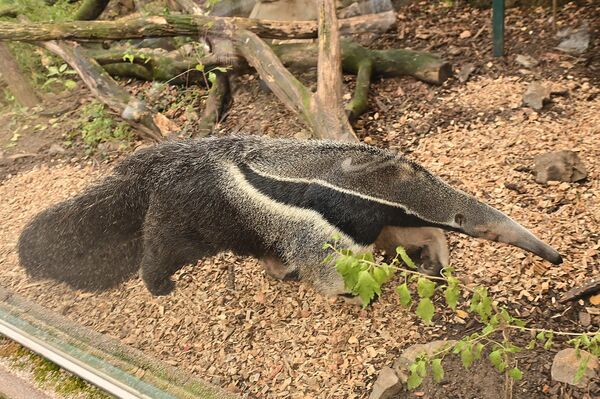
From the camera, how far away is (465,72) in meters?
3.97

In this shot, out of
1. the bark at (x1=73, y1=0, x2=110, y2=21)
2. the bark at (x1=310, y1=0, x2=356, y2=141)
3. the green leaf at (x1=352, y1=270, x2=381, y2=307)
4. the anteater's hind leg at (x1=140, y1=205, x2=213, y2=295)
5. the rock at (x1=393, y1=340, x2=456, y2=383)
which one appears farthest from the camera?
the bark at (x1=73, y1=0, x2=110, y2=21)

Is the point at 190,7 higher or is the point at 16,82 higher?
the point at 190,7

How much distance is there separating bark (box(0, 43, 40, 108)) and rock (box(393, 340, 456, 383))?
8.37 ft

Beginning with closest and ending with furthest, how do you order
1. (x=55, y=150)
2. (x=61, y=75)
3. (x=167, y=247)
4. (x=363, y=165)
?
(x=363, y=165), (x=167, y=247), (x=55, y=150), (x=61, y=75)

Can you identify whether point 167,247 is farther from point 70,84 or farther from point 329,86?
point 70,84

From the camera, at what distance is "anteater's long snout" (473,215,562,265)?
232cm

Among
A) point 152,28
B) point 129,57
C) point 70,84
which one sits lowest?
point 70,84

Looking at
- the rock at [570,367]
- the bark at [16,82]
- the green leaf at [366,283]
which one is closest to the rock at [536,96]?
the rock at [570,367]

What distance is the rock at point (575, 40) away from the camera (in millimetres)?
3830

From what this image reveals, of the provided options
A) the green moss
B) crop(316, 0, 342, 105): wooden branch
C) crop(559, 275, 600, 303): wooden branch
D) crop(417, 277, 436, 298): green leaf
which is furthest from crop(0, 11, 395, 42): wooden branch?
crop(417, 277, 436, 298): green leaf

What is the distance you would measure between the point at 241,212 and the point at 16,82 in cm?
169

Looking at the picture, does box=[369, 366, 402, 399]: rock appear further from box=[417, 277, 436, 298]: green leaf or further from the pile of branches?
the pile of branches

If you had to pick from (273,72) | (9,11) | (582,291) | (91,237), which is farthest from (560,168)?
(9,11)

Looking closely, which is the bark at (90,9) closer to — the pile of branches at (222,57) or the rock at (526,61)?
the pile of branches at (222,57)
